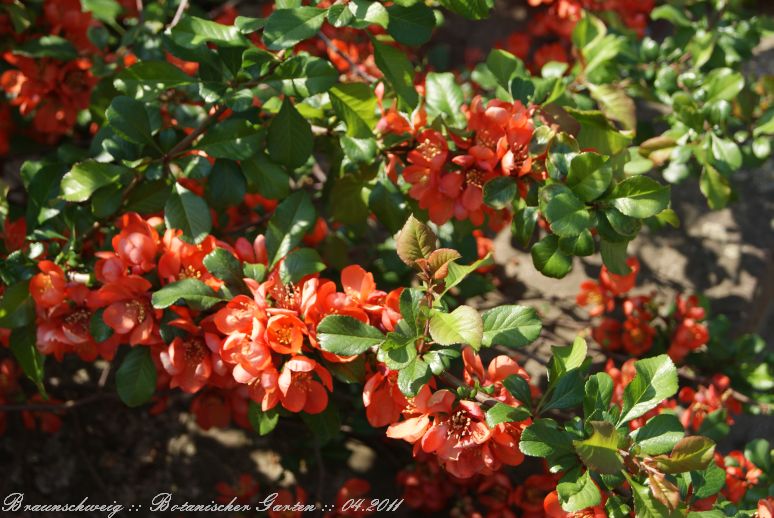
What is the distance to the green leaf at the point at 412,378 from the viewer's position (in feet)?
3.67

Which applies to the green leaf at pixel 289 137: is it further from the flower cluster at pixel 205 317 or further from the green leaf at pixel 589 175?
the green leaf at pixel 589 175

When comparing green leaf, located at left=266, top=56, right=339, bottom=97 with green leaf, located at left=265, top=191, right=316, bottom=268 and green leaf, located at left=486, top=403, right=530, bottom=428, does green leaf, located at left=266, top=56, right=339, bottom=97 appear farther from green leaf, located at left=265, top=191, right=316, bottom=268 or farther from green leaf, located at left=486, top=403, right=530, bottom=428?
green leaf, located at left=486, top=403, right=530, bottom=428

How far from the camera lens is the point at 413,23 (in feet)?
4.31

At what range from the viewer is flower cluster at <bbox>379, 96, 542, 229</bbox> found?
1.35m

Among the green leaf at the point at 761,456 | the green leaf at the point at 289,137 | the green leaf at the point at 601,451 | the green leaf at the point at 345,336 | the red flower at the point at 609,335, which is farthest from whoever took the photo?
the red flower at the point at 609,335

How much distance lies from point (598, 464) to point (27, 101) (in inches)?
71.0

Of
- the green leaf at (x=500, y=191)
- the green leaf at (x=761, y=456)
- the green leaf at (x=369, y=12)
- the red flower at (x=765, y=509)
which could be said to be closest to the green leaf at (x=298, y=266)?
the green leaf at (x=500, y=191)

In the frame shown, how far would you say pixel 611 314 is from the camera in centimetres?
249

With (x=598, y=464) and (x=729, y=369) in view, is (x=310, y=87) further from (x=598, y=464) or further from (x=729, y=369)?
(x=729, y=369)

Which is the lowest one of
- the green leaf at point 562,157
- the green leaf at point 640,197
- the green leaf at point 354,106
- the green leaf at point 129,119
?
the green leaf at point 640,197

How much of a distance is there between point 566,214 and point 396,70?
1.49 feet

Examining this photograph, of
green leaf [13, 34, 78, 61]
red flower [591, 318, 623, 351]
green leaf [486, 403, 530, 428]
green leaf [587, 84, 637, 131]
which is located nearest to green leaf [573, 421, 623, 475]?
green leaf [486, 403, 530, 428]

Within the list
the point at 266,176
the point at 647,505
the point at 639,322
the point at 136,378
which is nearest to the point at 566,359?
the point at 647,505

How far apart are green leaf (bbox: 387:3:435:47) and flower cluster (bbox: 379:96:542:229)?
7.1 inches
